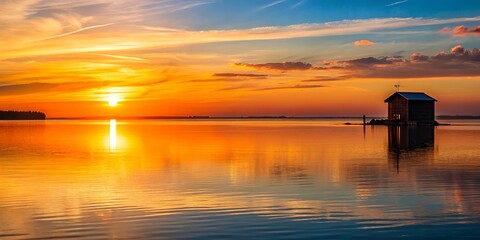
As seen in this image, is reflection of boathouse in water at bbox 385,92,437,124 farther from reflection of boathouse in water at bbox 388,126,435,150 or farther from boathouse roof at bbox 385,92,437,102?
reflection of boathouse in water at bbox 388,126,435,150

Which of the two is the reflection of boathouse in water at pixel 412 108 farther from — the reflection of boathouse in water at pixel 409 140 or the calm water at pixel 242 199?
the calm water at pixel 242 199

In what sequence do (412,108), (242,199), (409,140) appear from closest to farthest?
(242,199)
(409,140)
(412,108)

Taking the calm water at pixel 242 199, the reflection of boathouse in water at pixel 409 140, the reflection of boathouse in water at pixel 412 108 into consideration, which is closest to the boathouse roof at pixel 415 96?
the reflection of boathouse in water at pixel 412 108

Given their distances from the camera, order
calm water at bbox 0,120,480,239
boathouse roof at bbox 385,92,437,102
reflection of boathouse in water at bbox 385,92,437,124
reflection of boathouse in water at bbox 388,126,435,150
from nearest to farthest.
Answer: calm water at bbox 0,120,480,239 → reflection of boathouse in water at bbox 388,126,435,150 → reflection of boathouse in water at bbox 385,92,437,124 → boathouse roof at bbox 385,92,437,102

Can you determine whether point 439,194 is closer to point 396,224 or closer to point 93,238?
point 396,224

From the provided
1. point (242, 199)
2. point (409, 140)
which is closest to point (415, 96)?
point (409, 140)

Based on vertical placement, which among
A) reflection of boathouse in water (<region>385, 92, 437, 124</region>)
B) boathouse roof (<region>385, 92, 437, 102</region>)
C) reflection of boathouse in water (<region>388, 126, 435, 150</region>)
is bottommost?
reflection of boathouse in water (<region>388, 126, 435, 150</region>)

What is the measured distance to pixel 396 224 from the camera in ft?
54.3

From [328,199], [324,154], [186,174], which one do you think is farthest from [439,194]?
[324,154]

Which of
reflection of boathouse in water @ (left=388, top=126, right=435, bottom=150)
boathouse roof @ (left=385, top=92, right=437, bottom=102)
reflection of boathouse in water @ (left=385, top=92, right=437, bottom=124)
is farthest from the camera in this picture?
boathouse roof @ (left=385, top=92, right=437, bottom=102)

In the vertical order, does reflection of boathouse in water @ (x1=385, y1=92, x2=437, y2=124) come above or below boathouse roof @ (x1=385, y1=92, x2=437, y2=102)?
below

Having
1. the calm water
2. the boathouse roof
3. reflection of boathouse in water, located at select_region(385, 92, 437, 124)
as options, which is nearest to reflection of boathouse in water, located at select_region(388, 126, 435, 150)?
the calm water

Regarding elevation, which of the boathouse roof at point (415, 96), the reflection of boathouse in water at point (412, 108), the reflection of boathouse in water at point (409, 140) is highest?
the boathouse roof at point (415, 96)

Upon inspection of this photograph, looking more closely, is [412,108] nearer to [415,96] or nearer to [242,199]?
[415,96]
